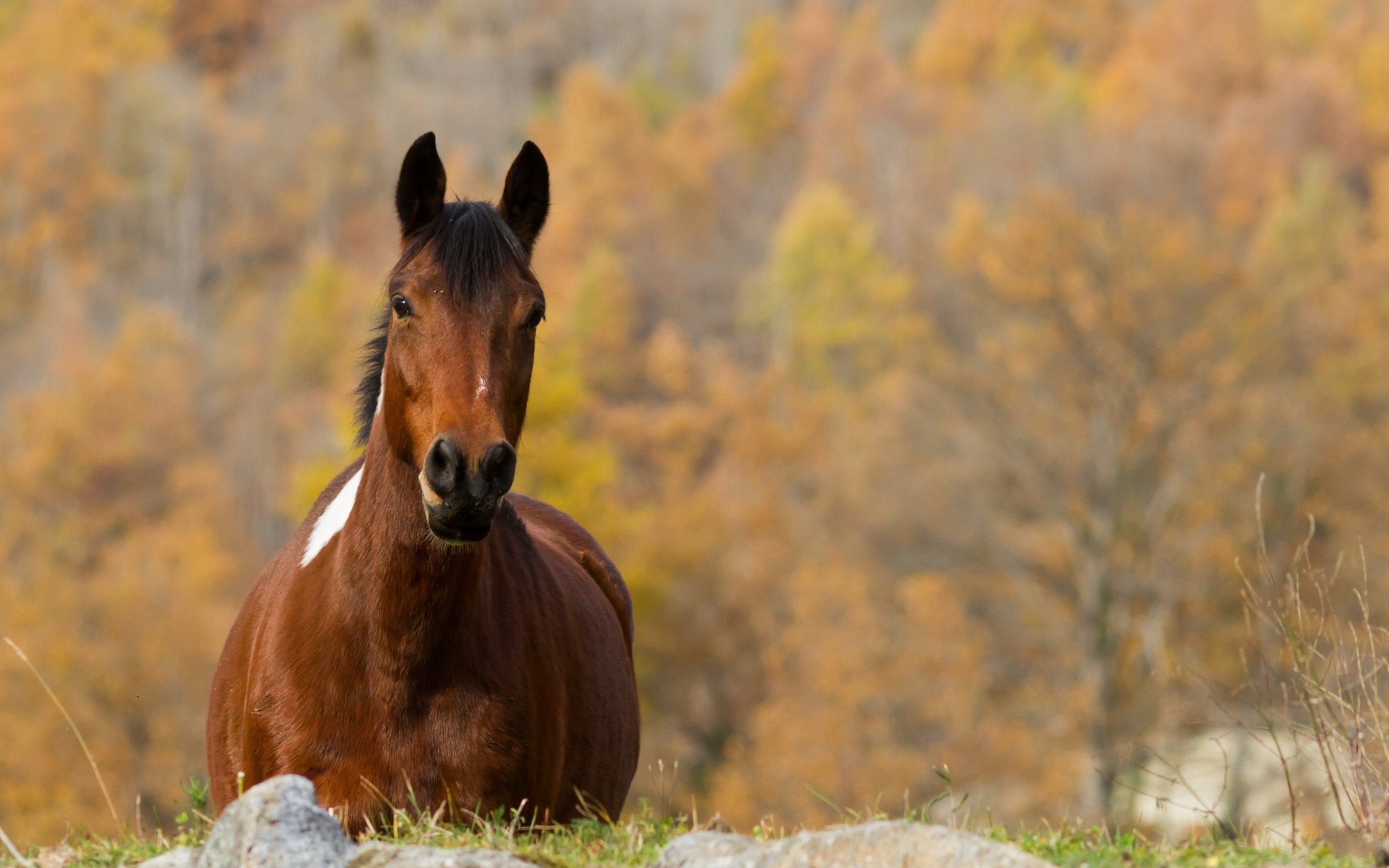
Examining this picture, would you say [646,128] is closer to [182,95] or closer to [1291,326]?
[182,95]

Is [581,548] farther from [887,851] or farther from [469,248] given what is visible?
[887,851]

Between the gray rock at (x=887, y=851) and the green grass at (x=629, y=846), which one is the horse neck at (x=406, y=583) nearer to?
the green grass at (x=629, y=846)

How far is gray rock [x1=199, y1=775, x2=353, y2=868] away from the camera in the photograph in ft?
11.9

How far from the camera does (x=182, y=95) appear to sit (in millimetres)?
110750

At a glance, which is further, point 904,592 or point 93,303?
point 93,303

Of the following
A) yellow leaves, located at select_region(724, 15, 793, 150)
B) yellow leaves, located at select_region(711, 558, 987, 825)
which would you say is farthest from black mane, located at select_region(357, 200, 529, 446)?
yellow leaves, located at select_region(724, 15, 793, 150)

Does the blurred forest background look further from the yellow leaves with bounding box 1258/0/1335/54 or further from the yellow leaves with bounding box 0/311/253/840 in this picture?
the yellow leaves with bounding box 1258/0/1335/54

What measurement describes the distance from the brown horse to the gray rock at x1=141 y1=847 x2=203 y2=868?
26.1 inches

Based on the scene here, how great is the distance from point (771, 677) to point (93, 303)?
65.4 m

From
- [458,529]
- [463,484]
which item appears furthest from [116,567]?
[463,484]

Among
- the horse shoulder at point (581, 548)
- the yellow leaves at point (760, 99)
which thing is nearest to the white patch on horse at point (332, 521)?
the horse shoulder at point (581, 548)

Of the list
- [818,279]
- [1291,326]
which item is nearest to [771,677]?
[1291,326]

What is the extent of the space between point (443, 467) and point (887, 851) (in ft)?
6.04

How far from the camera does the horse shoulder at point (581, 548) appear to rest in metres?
7.64
